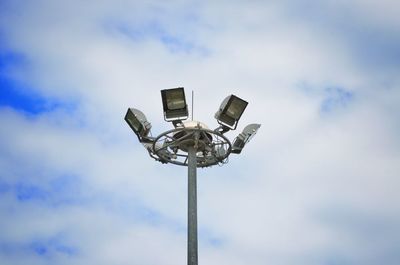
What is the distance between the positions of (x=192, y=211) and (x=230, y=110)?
132 inches

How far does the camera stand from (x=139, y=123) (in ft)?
58.8

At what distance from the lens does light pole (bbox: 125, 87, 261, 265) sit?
17094mm

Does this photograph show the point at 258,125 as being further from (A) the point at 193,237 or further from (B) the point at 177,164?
(A) the point at 193,237

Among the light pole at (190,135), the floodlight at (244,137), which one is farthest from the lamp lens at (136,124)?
the floodlight at (244,137)

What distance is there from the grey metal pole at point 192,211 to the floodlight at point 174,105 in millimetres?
1169

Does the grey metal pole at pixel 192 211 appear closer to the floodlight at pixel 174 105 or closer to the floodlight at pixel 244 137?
the floodlight at pixel 174 105

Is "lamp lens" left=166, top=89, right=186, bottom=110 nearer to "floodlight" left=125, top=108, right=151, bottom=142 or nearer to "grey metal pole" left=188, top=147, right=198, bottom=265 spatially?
"floodlight" left=125, top=108, right=151, bottom=142

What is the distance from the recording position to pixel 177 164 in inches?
708

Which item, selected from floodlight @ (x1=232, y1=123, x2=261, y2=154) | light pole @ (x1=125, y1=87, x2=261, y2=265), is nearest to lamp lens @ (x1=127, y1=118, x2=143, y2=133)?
light pole @ (x1=125, y1=87, x2=261, y2=265)

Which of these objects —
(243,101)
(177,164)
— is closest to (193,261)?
(177,164)

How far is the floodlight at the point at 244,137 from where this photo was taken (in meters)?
18.3

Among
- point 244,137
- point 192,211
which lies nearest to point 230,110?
point 244,137

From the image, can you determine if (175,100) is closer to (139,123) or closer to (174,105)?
(174,105)

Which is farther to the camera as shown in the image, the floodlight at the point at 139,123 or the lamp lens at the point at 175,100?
the floodlight at the point at 139,123
